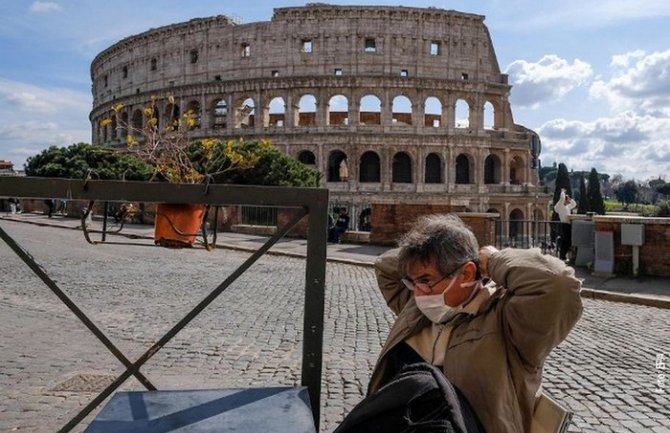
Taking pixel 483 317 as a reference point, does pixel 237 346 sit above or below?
below

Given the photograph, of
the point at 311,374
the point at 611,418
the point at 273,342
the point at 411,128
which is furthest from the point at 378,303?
the point at 411,128

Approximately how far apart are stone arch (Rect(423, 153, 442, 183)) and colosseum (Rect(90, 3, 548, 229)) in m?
0.08

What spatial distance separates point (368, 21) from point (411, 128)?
28.3 ft

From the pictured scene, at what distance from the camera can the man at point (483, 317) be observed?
1.78 m

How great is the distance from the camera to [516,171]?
43.2m

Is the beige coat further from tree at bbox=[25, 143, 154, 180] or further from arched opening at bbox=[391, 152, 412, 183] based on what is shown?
arched opening at bbox=[391, 152, 412, 183]

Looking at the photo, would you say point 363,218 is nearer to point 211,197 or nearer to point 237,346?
A: point 237,346

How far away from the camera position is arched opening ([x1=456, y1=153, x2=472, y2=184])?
40578 millimetres

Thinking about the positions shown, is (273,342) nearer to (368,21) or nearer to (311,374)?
(311,374)

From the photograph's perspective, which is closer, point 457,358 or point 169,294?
point 457,358

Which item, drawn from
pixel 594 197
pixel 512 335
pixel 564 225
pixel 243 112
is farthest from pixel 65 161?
pixel 594 197

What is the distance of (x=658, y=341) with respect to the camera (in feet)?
20.7

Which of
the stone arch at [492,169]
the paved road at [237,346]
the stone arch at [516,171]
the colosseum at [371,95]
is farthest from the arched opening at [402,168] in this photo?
the paved road at [237,346]

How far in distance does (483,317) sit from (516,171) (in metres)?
43.7
